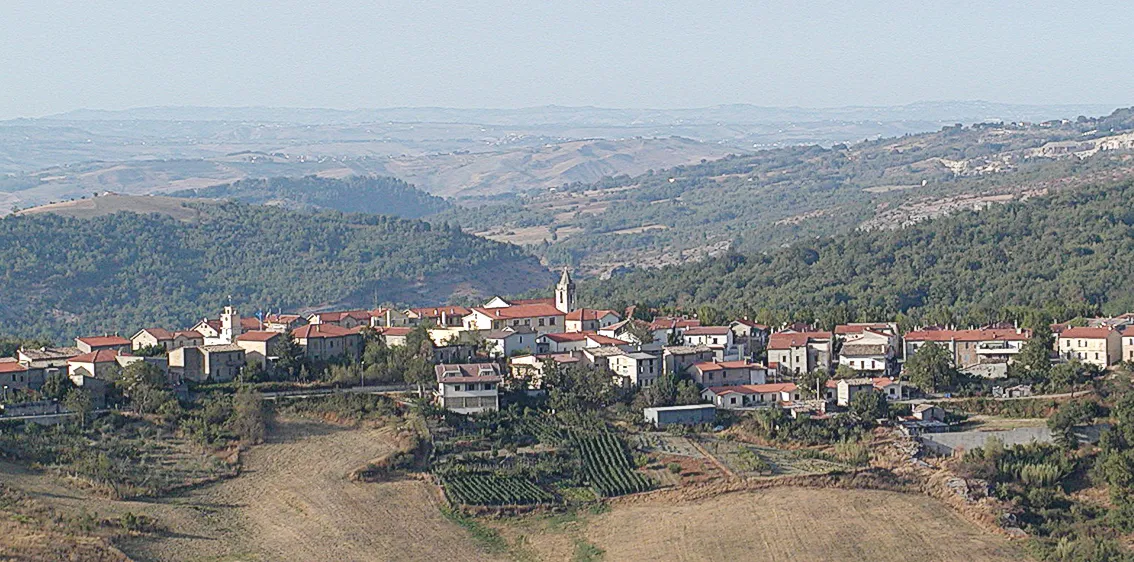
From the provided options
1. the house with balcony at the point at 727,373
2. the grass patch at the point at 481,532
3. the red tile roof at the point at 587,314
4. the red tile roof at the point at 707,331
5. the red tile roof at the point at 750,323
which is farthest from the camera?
the red tile roof at the point at 587,314

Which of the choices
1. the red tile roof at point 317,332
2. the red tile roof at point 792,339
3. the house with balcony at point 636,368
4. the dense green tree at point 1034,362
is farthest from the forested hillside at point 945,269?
the red tile roof at point 317,332

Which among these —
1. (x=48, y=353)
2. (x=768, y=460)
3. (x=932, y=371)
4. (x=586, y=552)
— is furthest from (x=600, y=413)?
(x=48, y=353)

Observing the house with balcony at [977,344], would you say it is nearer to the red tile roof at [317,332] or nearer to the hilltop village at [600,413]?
the hilltop village at [600,413]

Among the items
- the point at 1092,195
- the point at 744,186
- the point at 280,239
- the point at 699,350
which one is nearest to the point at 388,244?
the point at 280,239

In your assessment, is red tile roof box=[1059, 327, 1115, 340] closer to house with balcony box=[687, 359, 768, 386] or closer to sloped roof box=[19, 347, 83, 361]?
house with balcony box=[687, 359, 768, 386]

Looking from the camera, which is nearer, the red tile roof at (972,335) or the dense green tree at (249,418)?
the dense green tree at (249,418)

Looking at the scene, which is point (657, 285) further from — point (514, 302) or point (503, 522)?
point (503, 522)

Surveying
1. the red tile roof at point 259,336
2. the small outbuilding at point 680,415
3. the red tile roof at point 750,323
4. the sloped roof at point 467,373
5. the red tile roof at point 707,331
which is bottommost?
the small outbuilding at point 680,415

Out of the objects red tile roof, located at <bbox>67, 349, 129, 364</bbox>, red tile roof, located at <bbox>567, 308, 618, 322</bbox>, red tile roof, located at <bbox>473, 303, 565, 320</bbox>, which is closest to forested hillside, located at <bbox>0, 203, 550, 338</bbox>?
red tile roof, located at <bbox>473, 303, 565, 320</bbox>

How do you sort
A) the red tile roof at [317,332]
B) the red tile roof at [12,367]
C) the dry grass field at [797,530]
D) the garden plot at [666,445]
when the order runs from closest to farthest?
the dry grass field at [797,530] → the garden plot at [666,445] → the red tile roof at [12,367] → the red tile roof at [317,332]
